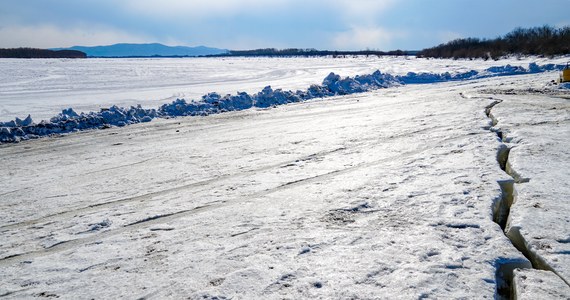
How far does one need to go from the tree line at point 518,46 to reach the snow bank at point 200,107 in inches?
674

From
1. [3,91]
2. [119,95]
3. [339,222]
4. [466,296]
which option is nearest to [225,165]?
[339,222]

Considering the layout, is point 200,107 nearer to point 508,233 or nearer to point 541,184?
point 541,184

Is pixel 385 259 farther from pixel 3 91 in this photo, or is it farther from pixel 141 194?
pixel 3 91

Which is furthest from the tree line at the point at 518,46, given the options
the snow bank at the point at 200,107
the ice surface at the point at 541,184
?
the ice surface at the point at 541,184

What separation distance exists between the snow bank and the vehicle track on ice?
6.97 meters

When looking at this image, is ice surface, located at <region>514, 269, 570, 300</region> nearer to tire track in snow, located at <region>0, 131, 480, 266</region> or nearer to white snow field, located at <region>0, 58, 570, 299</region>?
white snow field, located at <region>0, 58, 570, 299</region>

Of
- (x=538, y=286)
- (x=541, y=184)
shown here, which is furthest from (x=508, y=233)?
(x=541, y=184)

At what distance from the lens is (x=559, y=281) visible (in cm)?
216

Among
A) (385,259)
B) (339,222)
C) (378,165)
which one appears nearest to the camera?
(385,259)

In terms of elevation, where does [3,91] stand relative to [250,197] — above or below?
above

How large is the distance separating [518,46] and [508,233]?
3853 cm

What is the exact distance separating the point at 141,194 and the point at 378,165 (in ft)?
8.51

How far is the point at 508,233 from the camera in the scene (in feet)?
8.99

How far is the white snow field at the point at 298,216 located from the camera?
2.29 metres
